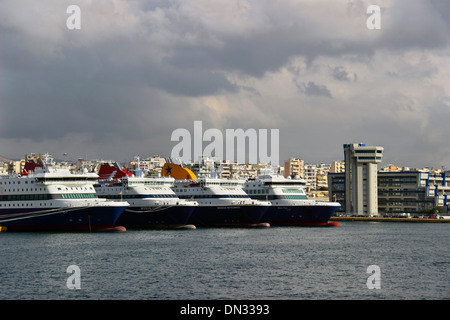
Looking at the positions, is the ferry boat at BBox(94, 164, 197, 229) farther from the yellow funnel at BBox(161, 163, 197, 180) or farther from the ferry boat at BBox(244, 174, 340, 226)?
the ferry boat at BBox(244, 174, 340, 226)

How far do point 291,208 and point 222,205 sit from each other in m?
10.5

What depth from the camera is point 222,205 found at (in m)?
91.3

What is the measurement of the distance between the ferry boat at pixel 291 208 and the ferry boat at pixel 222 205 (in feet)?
9.33

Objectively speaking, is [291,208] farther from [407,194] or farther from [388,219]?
[407,194]

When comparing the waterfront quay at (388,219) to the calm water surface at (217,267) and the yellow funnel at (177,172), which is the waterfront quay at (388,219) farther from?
the calm water surface at (217,267)

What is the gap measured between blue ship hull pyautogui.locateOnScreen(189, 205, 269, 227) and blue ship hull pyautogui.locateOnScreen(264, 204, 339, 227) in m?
5.37

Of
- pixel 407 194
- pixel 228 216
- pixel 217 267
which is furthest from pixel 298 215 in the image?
pixel 407 194

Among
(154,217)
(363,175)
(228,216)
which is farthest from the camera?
(363,175)

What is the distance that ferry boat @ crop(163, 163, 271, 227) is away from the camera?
9069 centimetres

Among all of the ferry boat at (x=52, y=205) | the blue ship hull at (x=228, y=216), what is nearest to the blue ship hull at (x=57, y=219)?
the ferry boat at (x=52, y=205)

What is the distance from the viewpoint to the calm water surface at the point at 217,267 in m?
36.5

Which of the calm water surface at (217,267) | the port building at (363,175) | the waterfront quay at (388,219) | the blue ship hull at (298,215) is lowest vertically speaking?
the waterfront quay at (388,219)
